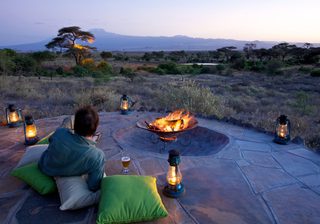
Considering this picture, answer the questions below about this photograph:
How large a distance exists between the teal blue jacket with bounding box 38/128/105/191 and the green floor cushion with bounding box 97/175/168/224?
0.46 feet

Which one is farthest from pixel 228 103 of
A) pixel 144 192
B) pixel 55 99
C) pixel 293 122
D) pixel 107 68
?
pixel 107 68

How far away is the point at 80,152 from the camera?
2.22 metres

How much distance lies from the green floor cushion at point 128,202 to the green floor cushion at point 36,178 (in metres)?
0.59

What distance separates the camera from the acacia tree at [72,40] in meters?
29.3

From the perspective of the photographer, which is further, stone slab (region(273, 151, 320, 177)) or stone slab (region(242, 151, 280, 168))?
stone slab (region(242, 151, 280, 168))

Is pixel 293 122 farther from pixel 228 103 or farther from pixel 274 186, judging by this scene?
pixel 274 186

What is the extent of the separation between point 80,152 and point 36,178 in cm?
68

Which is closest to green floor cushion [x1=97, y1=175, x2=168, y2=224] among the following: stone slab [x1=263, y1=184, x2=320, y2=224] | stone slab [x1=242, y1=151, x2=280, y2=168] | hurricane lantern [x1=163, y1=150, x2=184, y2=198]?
hurricane lantern [x1=163, y1=150, x2=184, y2=198]

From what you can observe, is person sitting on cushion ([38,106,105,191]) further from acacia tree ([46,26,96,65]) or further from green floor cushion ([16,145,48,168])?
acacia tree ([46,26,96,65])

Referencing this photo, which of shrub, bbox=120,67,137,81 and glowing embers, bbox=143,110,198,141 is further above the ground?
glowing embers, bbox=143,110,198,141

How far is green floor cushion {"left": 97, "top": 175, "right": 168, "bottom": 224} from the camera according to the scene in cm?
197

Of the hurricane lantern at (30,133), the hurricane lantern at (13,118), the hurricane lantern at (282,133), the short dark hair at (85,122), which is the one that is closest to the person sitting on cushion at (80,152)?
the short dark hair at (85,122)

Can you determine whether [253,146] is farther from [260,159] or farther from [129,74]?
[129,74]

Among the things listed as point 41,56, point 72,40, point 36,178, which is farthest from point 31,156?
point 72,40
